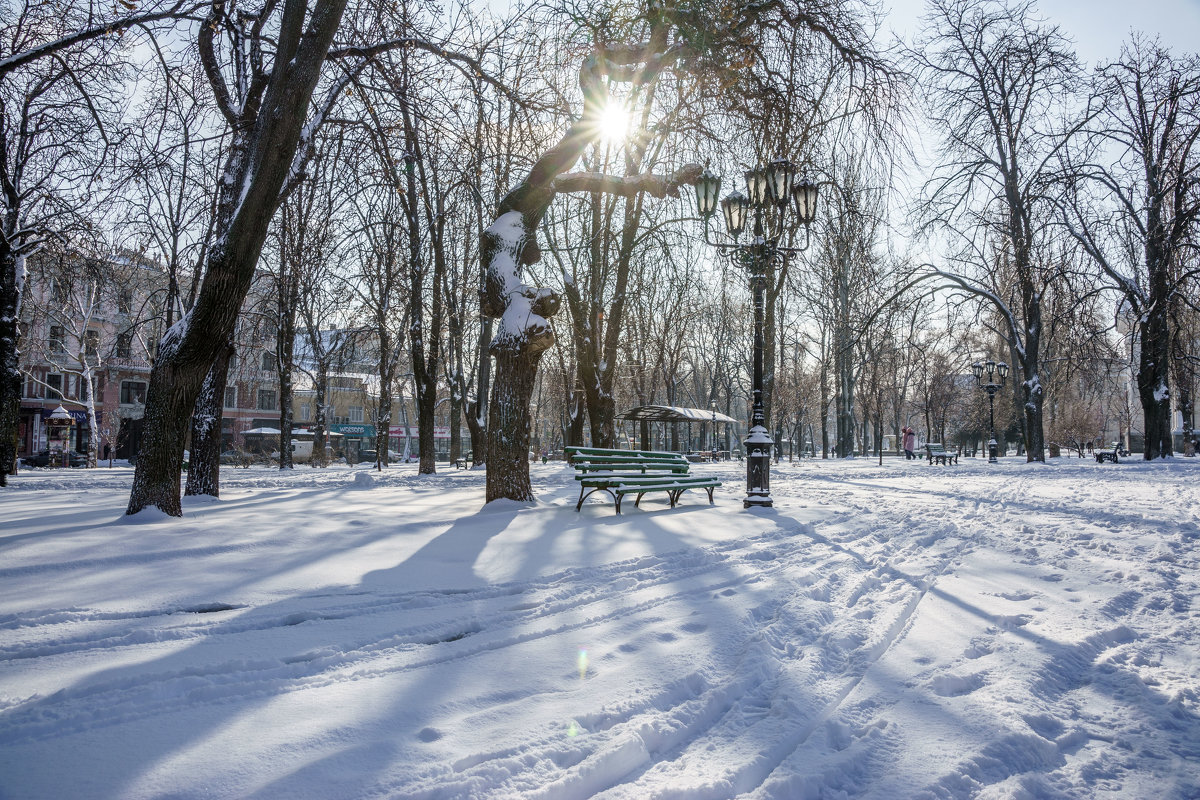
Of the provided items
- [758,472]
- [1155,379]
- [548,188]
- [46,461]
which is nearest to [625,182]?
[548,188]

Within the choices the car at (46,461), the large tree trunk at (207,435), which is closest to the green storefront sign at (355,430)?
the car at (46,461)

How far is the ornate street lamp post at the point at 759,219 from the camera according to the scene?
9445mm

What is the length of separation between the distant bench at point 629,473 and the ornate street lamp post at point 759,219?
A: 32.1 inches

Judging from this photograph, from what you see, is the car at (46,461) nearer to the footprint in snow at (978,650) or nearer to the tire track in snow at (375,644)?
the tire track in snow at (375,644)

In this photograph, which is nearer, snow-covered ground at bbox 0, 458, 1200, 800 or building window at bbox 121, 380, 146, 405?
snow-covered ground at bbox 0, 458, 1200, 800

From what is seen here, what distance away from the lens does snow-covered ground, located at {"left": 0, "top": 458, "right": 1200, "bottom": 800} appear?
2223mm

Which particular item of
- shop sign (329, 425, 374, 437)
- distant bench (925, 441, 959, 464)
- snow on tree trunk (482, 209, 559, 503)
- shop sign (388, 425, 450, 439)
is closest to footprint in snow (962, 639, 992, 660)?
snow on tree trunk (482, 209, 559, 503)

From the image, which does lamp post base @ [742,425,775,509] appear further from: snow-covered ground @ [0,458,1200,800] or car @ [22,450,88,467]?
car @ [22,450,88,467]

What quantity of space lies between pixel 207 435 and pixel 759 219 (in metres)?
8.69

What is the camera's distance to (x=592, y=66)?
852cm

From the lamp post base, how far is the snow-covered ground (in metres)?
3.19

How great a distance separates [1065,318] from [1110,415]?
186 feet

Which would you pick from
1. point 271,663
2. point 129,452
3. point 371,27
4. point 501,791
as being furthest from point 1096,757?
point 129,452

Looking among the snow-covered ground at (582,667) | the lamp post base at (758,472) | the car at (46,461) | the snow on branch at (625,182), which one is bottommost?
the car at (46,461)
